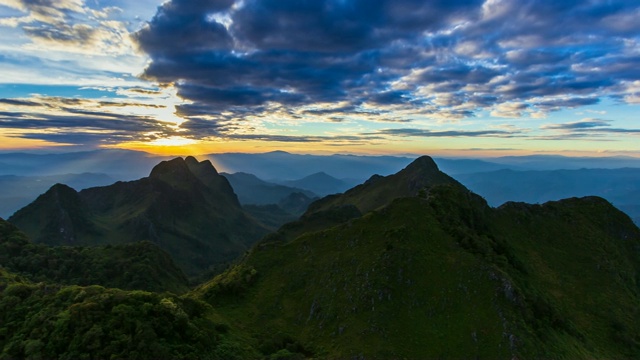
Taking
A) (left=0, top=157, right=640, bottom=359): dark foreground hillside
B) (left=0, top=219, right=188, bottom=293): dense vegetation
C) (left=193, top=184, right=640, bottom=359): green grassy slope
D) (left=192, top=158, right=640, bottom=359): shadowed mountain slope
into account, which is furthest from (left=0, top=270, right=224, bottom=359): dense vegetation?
(left=0, top=219, right=188, bottom=293): dense vegetation

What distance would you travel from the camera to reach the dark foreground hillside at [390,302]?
155 feet

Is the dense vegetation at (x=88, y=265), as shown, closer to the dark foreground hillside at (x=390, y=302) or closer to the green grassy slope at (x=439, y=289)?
the dark foreground hillside at (x=390, y=302)

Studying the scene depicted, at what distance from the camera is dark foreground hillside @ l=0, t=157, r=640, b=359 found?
47.1m

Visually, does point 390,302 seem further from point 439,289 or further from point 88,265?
point 88,265

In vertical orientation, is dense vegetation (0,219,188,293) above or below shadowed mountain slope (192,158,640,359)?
below

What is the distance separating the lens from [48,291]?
187 ft

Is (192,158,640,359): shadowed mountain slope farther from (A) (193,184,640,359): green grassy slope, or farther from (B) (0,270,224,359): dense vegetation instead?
(B) (0,270,224,359): dense vegetation

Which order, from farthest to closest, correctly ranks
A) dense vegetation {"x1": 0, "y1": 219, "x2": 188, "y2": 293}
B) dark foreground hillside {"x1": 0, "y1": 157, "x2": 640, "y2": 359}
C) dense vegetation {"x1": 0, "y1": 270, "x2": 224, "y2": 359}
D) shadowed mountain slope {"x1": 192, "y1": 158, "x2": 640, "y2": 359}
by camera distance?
→ dense vegetation {"x1": 0, "y1": 219, "x2": 188, "y2": 293}, shadowed mountain slope {"x1": 192, "y1": 158, "x2": 640, "y2": 359}, dark foreground hillside {"x1": 0, "y1": 157, "x2": 640, "y2": 359}, dense vegetation {"x1": 0, "y1": 270, "x2": 224, "y2": 359}

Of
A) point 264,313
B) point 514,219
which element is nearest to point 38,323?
point 264,313

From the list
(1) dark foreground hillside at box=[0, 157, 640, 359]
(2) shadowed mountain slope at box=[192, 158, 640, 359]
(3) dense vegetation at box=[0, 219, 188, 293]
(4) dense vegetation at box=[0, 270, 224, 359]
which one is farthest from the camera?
(3) dense vegetation at box=[0, 219, 188, 293]

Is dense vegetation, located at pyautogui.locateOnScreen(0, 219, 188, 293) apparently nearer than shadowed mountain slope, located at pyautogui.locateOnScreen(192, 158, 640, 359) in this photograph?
No

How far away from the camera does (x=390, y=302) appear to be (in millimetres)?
61594

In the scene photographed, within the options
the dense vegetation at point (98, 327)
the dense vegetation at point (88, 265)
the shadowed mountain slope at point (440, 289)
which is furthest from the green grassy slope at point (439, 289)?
the dense vegetation at point (88, 265)

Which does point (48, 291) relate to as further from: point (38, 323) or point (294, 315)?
point (294, 315)
